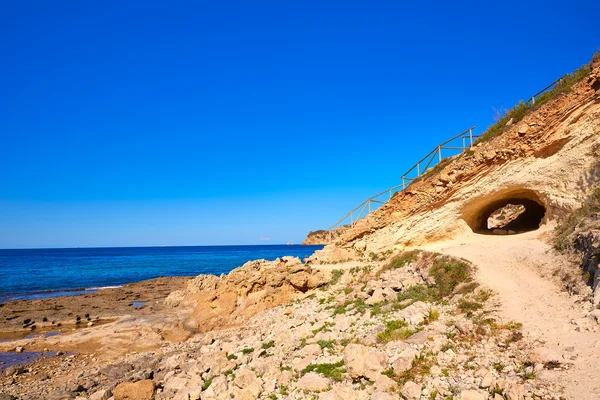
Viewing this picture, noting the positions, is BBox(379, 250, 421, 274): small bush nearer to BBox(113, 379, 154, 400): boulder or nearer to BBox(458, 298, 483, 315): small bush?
BBox(458, 298, 483, 315): small bush

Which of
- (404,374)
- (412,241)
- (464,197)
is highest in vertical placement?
(464,197)

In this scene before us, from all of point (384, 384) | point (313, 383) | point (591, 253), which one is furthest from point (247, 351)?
point (591, 253)

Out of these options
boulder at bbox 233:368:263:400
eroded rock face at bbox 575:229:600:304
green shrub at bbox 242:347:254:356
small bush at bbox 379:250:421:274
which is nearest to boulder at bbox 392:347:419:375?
boulder at bbox 233:368:263:400

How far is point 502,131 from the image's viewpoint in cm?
2023

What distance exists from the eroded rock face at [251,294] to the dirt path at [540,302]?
332 inches

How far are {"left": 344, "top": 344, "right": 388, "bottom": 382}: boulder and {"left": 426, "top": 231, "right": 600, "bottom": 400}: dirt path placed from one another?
3474 mm

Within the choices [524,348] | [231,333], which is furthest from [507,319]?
[231,333]

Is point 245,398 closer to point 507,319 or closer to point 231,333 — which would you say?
point 507,319

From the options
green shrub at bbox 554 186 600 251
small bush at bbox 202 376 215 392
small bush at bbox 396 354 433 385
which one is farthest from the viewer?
green shrub at bbox 554 186 600 251

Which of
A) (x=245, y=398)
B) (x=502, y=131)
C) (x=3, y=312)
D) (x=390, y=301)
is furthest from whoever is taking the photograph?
(x=3, y=312)

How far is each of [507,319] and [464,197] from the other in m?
11.5

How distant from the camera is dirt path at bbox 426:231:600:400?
7.34 metres

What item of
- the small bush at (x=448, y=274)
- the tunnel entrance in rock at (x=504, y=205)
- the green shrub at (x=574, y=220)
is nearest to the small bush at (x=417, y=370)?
the small bush at (x=448, y=274)

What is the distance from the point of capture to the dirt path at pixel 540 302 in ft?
24.1
